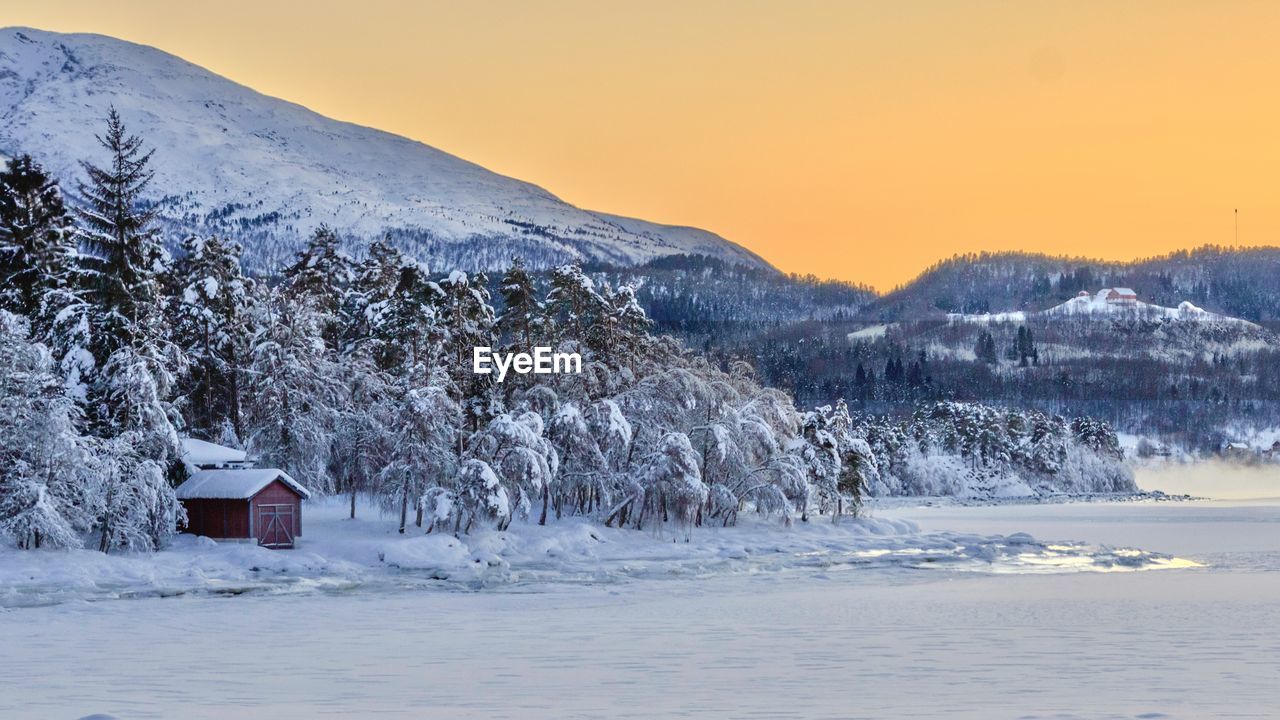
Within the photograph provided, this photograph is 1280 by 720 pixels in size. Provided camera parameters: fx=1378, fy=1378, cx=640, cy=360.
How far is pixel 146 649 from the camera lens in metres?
29.4

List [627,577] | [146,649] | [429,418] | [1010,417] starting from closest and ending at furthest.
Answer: [146,649], [627,577], [429,418], [1010,417]

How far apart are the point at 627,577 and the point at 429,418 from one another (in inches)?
613

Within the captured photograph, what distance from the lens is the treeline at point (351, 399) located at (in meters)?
52.0

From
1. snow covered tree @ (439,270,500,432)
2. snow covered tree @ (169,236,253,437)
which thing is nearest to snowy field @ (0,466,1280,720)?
snow covered tree @ (439,270,500,432)

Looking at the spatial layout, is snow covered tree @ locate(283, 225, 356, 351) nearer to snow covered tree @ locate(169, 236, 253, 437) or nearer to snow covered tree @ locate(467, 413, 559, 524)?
snow covered tree @ locate(169, 236, 253, 437)

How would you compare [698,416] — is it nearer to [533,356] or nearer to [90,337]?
[533,356]

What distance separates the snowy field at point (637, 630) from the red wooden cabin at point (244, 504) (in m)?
2.10

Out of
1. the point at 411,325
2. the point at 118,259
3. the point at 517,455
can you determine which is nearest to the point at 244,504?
the point at 118,259

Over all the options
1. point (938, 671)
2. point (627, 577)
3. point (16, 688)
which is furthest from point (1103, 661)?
point (627, 577)

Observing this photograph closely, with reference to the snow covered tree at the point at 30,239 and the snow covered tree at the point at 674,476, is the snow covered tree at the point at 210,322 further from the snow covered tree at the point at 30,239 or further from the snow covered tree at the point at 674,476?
the snow covered tree at the point at 674,476

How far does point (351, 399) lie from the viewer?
71688 millimetres

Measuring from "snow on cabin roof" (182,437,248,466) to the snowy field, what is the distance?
492cm

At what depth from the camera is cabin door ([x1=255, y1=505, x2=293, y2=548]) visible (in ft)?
188

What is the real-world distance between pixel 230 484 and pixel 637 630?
101 feet
